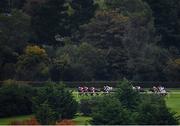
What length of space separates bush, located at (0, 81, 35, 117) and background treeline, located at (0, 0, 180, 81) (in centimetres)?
1524

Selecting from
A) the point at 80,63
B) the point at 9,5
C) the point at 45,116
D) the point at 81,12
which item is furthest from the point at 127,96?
the point at 9,5

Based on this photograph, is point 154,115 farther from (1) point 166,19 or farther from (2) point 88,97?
(1) point 166,19

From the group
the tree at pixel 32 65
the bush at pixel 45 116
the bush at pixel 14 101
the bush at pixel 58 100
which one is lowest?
the tree at pixel 32 65

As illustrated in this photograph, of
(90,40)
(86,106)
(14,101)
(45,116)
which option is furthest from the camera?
(90,40)

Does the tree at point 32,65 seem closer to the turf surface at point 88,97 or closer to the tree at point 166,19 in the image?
the turf surface at point 88,97

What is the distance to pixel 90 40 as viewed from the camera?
6462cm

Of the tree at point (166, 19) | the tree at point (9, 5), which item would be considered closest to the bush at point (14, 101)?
the tree at point (166, 19)

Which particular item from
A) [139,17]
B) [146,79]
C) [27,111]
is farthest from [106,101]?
[139,17]

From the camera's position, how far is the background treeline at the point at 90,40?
58000mm

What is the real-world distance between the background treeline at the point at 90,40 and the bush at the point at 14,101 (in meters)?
15.2

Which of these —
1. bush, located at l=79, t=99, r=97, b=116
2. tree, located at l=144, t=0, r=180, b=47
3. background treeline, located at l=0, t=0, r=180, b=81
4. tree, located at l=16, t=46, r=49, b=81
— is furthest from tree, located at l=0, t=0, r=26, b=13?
bush, located at l=79, t=99, r=97, b=116

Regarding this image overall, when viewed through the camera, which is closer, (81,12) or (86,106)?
(86,106)

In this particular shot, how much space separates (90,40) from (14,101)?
29.0m

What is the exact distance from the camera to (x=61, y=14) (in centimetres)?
6806
